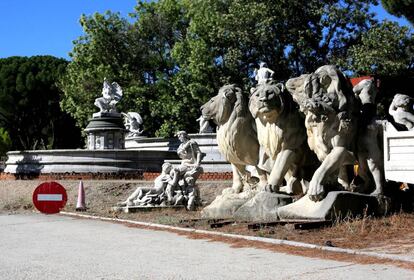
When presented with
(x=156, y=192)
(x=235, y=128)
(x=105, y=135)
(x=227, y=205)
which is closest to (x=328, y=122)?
(x=235, y=128)

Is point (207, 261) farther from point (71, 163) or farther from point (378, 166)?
point (71, 163)

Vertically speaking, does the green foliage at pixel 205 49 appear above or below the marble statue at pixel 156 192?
above

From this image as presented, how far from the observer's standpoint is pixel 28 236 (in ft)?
34.9

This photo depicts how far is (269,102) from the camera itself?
36.4 ft

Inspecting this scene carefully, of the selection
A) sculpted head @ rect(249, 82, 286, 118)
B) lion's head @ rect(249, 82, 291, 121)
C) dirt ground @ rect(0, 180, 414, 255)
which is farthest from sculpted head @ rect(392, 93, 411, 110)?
dirt ground @ rect(0, 180, 414, 255)

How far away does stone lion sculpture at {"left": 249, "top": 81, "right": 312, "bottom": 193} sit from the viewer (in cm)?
1123

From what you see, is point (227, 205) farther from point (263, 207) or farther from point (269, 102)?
point (269, 102)

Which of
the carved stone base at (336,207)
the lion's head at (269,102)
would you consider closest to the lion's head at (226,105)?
the lion's head at (269,102)

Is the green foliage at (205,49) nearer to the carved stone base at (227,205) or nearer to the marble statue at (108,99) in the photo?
the marble statue at (108,99)

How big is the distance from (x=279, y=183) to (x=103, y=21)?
1252 inches

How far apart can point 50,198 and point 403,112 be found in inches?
345

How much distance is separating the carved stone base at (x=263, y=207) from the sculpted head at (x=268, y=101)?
1.54 meters

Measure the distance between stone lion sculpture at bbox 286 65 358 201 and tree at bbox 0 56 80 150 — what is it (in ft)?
164

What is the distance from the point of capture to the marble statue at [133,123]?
120 ft
